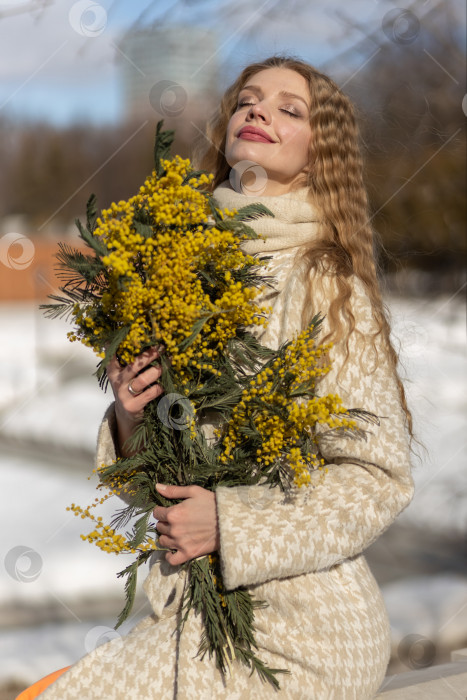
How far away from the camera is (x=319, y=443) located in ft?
4.88

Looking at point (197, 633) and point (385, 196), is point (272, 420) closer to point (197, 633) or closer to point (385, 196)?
point (197, 633)

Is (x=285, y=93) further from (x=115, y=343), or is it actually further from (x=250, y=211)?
(x=115, y=343)

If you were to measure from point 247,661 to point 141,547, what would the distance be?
287 millimetres

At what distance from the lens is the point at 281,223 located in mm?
1658

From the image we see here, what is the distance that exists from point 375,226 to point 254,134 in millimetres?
2172

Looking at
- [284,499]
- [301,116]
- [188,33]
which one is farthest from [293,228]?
[188,33]

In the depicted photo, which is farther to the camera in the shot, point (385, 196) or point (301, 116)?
point (385, 196)

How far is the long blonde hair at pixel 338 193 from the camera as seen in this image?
161cm
